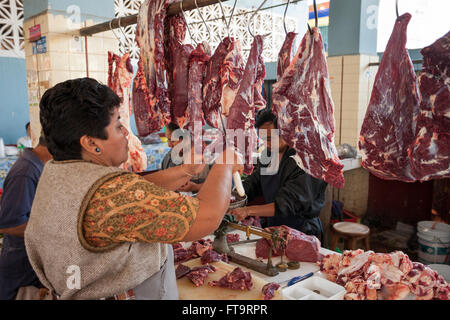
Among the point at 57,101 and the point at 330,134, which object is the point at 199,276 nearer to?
the point at 330,134

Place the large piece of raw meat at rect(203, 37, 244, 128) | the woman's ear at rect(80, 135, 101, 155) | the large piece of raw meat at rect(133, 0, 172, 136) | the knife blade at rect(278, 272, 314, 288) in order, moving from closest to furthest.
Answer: the woman's ear at rect(80, 135, 101, 155)
the knife blade at rect(278, 272, 314, 288)
the large piece of raw meat at rect(203, 37, 244, 128)
the large piece of raw meat at rect(133, 0, 172, 136)

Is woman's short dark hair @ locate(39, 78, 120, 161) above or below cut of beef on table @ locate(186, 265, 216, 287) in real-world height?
above

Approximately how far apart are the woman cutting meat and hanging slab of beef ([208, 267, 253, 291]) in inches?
23.8

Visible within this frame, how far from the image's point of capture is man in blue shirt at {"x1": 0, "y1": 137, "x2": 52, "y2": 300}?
2496 mm

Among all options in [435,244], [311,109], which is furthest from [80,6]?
[435,244]

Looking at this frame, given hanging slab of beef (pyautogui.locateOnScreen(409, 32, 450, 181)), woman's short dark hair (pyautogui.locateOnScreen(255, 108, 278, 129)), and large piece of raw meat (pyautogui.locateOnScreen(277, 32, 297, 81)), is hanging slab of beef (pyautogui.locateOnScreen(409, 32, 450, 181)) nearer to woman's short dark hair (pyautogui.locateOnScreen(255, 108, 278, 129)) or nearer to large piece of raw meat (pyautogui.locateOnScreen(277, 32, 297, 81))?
large piece of raw meat (pyautogui.locateOnScreen(277, 32, 297, 81))

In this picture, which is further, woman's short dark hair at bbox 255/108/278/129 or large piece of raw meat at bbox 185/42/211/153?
woman's short dark hair at bbox 255/108/278/129

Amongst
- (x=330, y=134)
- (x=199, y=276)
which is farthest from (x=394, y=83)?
(x=199, y=276)

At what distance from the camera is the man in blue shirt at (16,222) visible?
250cm

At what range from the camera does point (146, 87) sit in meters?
2.83

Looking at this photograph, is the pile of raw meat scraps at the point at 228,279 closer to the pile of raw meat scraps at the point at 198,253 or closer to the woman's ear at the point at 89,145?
the pile of raw meat scraps at the point at 198,253

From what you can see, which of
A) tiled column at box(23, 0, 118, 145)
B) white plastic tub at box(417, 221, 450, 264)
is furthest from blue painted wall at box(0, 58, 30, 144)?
white plastic tub at box(417, 221, 450, 264)

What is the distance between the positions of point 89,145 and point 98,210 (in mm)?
311

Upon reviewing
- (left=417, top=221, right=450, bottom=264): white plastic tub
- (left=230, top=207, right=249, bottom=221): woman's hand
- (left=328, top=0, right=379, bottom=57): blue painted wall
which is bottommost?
(left=417, top=221, right=450, bottom=264): white plastic tub
